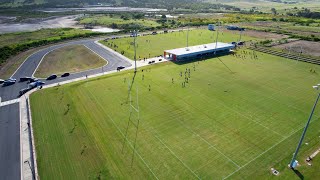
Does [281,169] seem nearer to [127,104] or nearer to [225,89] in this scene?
[225,89]

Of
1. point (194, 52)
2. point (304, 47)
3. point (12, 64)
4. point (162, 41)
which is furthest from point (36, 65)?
point (304, 47)

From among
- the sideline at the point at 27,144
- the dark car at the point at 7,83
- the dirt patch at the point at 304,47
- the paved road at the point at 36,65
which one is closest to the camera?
the sideline at the point at 27,144

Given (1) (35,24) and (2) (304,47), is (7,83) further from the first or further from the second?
(1) (35,24)

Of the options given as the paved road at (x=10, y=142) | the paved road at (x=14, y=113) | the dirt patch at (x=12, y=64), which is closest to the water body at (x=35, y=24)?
the dirt patch at (x=12, y=64)

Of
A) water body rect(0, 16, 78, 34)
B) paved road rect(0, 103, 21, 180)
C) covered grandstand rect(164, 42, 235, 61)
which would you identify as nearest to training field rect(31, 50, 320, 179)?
paved road rect(0, 103, 21, 180)

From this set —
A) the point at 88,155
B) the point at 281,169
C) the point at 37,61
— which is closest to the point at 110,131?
the point at 88,155

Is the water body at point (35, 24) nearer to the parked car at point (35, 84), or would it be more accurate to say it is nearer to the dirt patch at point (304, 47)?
the parked car at point (35, 84)

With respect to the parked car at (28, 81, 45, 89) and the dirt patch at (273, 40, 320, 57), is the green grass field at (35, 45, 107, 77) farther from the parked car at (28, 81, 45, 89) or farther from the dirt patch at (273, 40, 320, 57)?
the dirt patch at (273, 40, 320, 57)
